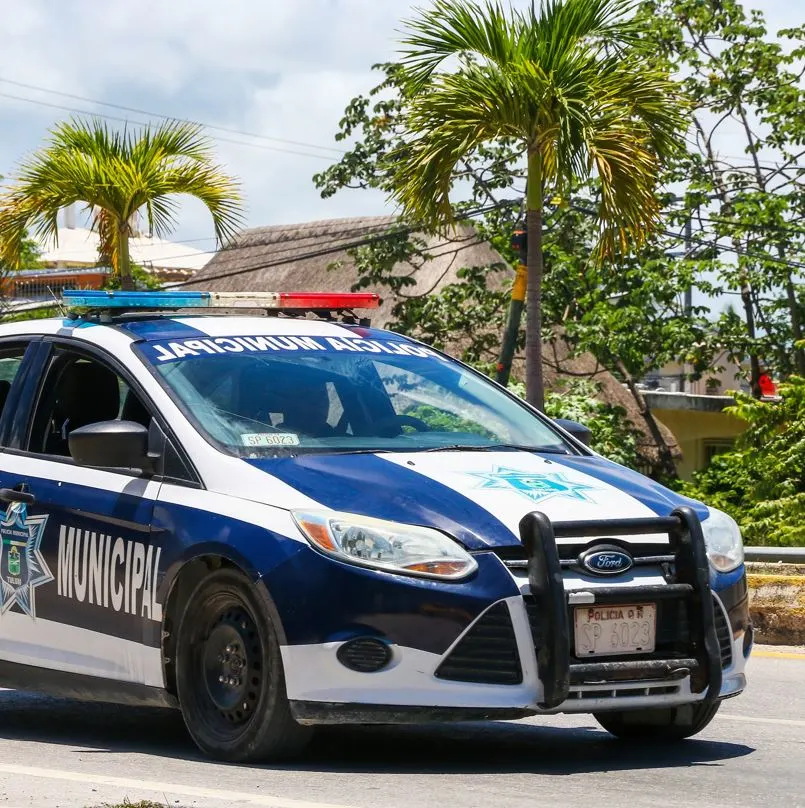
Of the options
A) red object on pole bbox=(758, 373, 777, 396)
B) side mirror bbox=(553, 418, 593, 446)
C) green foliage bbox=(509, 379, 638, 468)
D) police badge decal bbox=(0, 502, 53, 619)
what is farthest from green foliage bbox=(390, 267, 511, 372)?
police badge decal bbox=(0, 502, 53, 619)

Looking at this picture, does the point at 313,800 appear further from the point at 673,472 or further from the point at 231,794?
the point at 673,472

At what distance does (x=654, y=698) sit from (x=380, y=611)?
1.11 meters

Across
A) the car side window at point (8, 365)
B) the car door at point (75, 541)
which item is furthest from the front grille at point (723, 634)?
the car side window at point (8, 365)

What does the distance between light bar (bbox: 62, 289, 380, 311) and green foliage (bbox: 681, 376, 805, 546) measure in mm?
11805

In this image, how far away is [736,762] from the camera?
21.5 ft

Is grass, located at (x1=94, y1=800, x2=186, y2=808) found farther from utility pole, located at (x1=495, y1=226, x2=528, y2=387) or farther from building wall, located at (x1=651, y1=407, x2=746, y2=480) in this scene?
building wall, located at (x1=651, y1=407, x2=746, y2=480)

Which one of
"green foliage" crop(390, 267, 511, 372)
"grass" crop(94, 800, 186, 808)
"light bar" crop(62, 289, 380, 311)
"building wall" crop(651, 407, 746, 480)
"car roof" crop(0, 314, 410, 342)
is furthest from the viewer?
"building wall" crop(651, 407, 746, 480)

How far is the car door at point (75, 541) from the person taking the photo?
6.73m

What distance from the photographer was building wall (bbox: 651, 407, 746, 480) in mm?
32250

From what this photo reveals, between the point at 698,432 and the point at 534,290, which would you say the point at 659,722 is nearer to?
the point at 534,290

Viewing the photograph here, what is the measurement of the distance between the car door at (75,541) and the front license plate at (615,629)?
1.63 metres

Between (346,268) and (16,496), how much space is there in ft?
77.5

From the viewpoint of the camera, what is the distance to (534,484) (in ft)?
21.2

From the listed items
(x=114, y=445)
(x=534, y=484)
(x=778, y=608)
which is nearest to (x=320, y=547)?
(x=534, y=484)
